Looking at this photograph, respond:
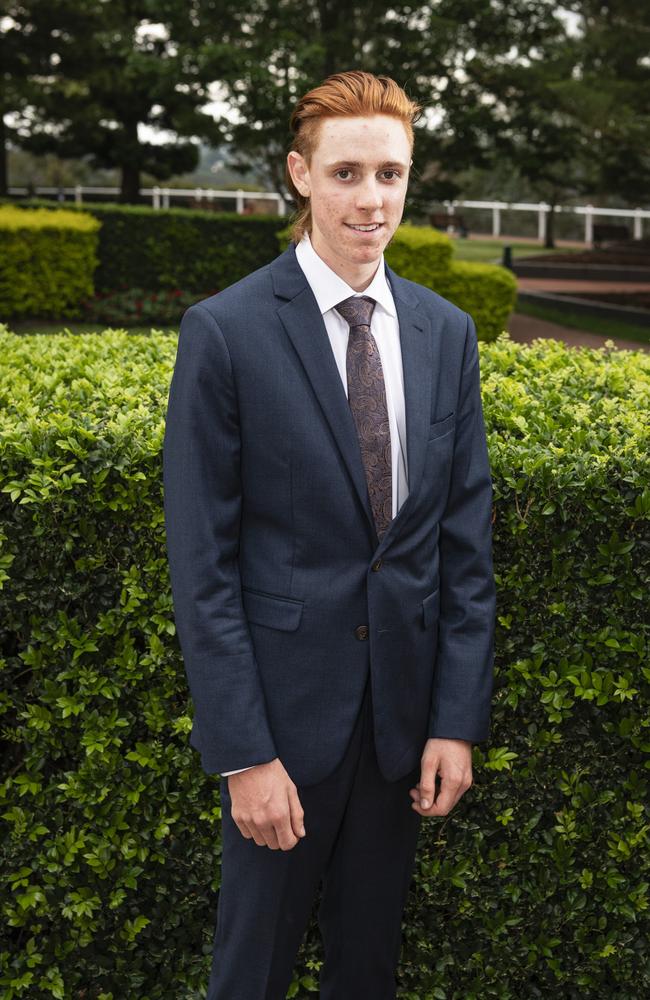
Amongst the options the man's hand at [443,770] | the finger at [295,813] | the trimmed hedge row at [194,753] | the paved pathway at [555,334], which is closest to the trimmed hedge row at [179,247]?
the paved pathway at [555,334]

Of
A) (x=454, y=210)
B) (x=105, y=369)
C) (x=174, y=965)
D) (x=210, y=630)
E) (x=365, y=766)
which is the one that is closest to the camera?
(x=210, y=630)

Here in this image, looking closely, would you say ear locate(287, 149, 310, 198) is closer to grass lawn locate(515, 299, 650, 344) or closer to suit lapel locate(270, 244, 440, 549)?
suit lapel locate(270, 244, 440, 549)

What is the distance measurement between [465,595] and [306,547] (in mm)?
446

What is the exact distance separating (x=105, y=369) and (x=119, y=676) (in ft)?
4.43

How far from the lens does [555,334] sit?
19953 mm

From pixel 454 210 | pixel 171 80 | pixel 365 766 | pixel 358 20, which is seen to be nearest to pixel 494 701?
pixel 365 766

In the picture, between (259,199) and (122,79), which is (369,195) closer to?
(122,79)

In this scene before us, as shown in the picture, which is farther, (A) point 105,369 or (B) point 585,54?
(B) point 585,54

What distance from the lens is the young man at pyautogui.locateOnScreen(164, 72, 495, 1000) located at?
7.74 feet

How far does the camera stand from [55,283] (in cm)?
1942

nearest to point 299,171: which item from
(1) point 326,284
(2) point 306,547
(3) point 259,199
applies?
(1) point 326,284

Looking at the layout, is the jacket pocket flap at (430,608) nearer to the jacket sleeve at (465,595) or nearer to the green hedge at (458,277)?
the jacket sleeve at (465,595)

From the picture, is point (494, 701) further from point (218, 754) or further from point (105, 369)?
point (105, 369)

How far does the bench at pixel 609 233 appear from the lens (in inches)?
1559
